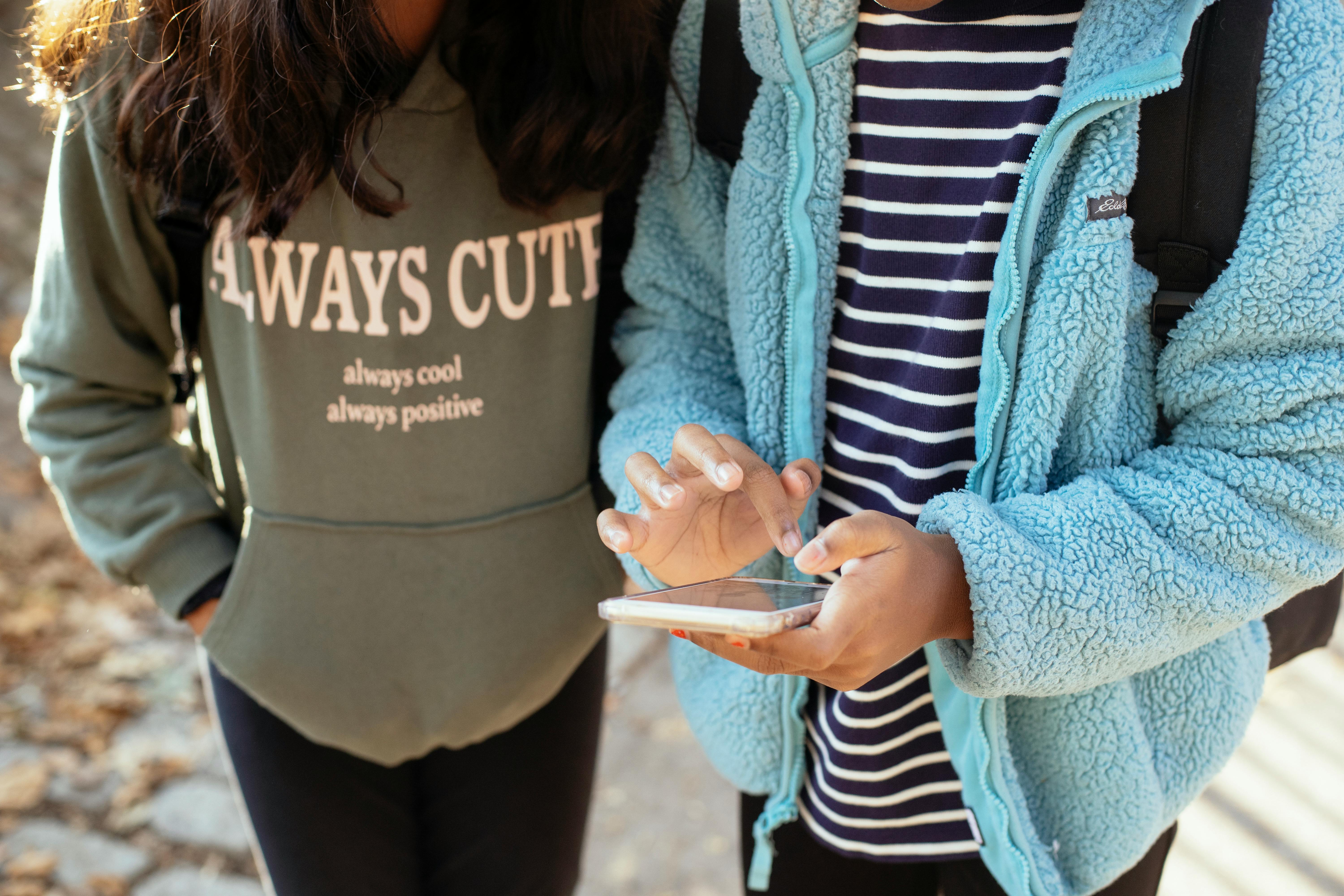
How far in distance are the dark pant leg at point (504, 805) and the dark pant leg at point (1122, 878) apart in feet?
2.08

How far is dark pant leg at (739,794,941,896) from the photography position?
1.41 m

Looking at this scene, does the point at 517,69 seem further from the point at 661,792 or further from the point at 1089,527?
the point at 661,792

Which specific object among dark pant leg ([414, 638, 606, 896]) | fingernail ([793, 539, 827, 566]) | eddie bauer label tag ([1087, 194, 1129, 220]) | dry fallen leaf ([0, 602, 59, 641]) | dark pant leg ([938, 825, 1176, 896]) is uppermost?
eddie bauer label tag ([1087, 194, 1129, 220])

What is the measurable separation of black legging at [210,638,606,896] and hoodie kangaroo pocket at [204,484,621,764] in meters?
0.10

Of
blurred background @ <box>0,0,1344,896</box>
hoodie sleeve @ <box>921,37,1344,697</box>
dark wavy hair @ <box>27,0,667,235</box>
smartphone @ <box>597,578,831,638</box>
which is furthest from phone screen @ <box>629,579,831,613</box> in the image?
blurred background @ <box>0,0,1344,896</box>

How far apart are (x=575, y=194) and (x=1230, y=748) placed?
109cm

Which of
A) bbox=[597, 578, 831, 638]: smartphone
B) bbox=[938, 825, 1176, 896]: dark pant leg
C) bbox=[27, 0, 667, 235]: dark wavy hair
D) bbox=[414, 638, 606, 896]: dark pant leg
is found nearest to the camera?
bbox=[597, 578, 831, 638]: smartphone

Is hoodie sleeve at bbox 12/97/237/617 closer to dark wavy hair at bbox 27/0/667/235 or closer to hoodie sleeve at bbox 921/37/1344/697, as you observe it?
dark wavy hair at bbox 27/0/667/235

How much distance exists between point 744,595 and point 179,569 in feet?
3.09

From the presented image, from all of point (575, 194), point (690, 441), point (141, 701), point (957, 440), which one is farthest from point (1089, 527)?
point (141, 701)

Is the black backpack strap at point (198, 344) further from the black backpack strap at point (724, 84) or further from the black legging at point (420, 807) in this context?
the black backpack strap at point (724, 84)

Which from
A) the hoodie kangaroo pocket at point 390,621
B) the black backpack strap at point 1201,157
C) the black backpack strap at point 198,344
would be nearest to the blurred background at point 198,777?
the hoodie kangaroo pocket at point 390,621

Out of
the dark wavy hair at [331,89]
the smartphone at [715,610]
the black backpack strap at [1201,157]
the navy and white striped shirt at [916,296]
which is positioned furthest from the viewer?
the dark wavy hair at [331,89]

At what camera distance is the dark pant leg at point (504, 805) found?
5.26 feet
